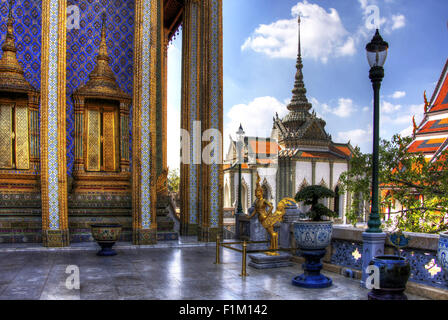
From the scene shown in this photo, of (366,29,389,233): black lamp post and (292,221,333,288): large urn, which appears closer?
(366,29,389,233): black lamp post

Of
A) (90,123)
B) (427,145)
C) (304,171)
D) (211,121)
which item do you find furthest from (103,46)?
(304,171)

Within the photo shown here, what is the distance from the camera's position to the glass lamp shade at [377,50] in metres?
7.55

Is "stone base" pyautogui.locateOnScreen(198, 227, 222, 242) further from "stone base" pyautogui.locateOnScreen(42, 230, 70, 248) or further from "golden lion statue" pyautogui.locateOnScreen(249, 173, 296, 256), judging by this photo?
"golden lion statue" pyautogui.locateOnScreen(249, 173, 296, 256)

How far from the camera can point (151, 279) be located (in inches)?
325

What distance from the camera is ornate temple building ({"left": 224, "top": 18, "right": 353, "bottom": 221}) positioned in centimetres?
3916

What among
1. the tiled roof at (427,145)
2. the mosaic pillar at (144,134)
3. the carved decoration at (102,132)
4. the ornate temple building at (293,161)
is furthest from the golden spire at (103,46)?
the ornate temple building at (293,161)

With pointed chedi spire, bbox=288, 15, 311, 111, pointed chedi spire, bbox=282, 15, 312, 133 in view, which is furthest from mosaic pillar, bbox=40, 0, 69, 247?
pointed chedi spire, bbox=288, 15, 311, 111

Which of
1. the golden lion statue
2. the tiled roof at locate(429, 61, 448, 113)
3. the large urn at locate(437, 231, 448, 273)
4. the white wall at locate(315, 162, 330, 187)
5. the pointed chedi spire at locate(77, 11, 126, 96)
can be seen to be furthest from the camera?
the white wall at locate(315, 162, 330, 187)

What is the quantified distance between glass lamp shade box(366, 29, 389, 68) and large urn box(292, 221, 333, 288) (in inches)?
122

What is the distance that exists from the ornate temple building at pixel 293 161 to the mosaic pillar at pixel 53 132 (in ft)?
82.7

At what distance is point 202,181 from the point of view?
48.9ft

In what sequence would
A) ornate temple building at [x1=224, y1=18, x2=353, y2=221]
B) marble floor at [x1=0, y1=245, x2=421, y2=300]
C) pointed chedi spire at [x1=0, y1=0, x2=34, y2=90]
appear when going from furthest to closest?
ornate temple building at [x1=224, y1=18, x2=353, y2=221], pointed chedi spire at [x1=0, y1=0, x2=34, y2=90], marble floor at [x1=0, y1=245, x2=421, y2=300]

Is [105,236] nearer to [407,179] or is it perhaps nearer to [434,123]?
[407,179]
